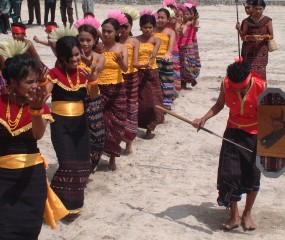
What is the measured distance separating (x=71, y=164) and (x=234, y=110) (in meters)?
1.50

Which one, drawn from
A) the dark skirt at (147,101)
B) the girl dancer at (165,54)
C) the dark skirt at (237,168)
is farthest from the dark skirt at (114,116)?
the girl dancer at (165,54)

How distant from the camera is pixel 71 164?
531cm

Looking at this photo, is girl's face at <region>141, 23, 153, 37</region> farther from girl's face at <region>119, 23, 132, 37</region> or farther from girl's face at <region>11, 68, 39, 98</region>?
girl's face at <region>11, 68, 39, 98</region>

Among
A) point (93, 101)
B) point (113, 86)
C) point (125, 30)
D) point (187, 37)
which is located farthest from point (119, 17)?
point (187, 37)

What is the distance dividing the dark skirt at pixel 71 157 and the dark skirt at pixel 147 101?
8.43 feet

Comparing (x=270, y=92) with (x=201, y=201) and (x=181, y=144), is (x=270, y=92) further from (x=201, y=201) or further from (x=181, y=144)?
(x=181, y=144)

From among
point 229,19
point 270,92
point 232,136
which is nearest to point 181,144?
point 232,136

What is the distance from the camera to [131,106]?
731cm

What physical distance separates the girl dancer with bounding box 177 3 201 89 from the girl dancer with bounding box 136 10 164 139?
8.43 ft

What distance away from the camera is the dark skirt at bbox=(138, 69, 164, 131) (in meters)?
7.89

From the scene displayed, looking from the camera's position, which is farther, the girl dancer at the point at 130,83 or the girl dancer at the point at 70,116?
the girl dancer at the point at 130,83

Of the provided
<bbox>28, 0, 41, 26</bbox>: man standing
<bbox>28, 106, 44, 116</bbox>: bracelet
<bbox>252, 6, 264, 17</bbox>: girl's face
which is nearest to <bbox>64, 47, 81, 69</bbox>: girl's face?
<bbox>28, 106, 44, 116</bbox>: bracelet

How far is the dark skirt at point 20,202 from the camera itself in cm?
390

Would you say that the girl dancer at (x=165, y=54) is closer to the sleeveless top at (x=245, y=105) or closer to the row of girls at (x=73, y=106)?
the row of girls at (x=73, y=106)
